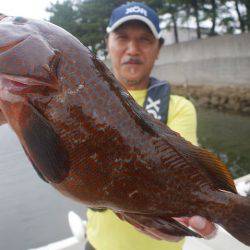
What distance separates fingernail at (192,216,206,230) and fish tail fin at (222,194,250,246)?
0.13m

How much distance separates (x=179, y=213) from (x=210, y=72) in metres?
23.2

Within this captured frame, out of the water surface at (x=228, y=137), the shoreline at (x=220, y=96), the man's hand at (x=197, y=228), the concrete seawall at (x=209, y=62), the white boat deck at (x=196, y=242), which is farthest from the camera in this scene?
the shoreline at (x=220, y=96)

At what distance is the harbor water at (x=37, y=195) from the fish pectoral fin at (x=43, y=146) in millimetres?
7784

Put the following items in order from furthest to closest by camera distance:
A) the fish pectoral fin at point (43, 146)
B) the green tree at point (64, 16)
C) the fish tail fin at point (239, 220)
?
the green tree at point (64, 16) < the fish tail fin at point (239, 220) < the fish pectoral fin at point (43, 146)

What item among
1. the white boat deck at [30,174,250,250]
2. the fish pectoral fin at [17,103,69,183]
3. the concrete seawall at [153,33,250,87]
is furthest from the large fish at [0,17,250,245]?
the concrete seawall at [153,33,250,87]

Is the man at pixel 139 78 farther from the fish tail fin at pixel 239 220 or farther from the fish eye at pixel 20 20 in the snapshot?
the fish eye at pixel 20 20

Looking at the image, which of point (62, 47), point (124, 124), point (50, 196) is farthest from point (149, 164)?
point (50, 196)

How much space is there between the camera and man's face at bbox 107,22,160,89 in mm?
3184

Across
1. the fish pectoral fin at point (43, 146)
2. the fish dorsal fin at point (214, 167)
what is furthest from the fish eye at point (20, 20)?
the fish dorsal fin at point (214, 167)

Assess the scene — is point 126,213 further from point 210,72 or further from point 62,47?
point 210,72

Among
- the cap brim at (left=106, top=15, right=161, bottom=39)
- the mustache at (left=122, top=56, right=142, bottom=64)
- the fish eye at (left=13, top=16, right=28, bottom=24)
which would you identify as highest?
the fish eye at (left=13, top=16, right=28, bottom=24)

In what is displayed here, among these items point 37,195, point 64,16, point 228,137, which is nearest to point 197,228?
point 37,195

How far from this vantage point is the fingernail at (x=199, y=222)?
6.06 ft

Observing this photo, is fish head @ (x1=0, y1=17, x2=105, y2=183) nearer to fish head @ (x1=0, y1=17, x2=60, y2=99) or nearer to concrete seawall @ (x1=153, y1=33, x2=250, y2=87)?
fish head @ (x1=0, y1=17, x2=60, y2=99)
